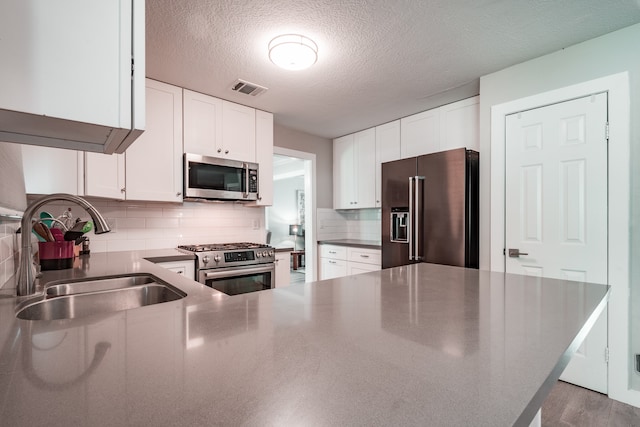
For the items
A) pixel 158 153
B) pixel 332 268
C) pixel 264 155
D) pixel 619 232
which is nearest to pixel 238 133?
pixel 264 155

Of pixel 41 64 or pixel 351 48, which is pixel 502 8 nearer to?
pixel 351 48

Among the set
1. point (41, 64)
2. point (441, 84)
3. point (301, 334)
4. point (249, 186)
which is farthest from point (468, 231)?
point (41, 64)

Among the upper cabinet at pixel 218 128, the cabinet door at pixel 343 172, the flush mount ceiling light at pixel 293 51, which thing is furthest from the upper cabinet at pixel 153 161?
the cabinet door at pixel 343 172

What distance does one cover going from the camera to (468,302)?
924 millimetres

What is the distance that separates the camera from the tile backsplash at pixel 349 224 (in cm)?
420

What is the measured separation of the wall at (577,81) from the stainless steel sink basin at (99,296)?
7.94 ft

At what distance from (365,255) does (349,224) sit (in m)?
1.01

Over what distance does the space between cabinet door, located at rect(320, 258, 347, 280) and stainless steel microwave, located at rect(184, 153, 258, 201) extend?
4.72 feet

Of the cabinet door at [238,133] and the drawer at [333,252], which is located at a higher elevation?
the cabinet door at [238,133]

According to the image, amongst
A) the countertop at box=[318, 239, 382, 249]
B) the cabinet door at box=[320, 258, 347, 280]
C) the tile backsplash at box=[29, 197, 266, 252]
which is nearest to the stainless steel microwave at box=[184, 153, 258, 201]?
the tile backsplash at box=[29, 197, 266, 252]

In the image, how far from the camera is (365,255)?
3607mm

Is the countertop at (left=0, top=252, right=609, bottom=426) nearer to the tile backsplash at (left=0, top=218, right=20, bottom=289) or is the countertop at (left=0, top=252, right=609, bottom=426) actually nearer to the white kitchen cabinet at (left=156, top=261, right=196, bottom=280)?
the tile backsplash at (left=0, top=218, right=20, bottom=289)

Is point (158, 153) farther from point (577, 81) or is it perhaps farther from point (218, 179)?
point (577, 81)

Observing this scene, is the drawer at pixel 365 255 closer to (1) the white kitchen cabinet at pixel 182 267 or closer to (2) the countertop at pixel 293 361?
(1) the white kitchen cabinet at pixel 182 267
